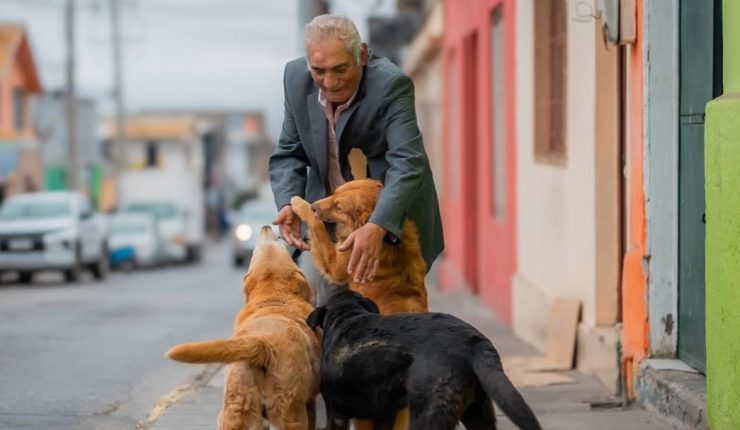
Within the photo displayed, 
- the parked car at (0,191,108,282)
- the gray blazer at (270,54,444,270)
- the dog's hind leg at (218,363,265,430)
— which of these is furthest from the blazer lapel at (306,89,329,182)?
the parked car at (0,191,108,282)

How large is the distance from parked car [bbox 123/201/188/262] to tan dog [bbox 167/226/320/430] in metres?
38.9

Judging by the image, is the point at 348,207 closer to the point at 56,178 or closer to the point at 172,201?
the point at 172,201

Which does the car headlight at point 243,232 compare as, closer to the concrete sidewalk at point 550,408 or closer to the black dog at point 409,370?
the concrete sidewalk at point 550,408

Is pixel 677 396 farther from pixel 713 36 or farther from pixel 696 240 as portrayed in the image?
pixel 713 36

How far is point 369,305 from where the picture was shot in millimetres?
5535

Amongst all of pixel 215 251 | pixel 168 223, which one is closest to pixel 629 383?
pixel 168 223

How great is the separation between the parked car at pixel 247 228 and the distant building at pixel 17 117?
7652 mm

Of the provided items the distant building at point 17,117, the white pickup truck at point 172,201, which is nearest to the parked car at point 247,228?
the white pickup truck at point 172,201

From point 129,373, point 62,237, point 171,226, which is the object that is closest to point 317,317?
point 129,373

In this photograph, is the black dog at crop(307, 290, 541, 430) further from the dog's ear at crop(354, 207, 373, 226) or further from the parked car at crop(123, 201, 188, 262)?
the parked car at crop(123, 201, 188, 262)

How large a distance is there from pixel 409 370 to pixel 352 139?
48.9 inches

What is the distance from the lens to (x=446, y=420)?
4.94 metres

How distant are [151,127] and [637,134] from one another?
78.1 m

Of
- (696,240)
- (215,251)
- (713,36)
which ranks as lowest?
(215,251)
